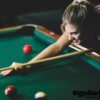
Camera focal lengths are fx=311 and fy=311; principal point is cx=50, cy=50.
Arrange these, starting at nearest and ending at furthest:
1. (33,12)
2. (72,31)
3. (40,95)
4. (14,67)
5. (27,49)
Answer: (40,95)
(14,67)
(27,49)
(72,31)
(33,12)

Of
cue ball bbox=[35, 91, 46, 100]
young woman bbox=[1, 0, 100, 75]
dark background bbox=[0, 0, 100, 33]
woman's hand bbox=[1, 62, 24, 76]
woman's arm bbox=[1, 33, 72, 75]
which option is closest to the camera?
cue ball bbox=[35, 91, 46, 100]

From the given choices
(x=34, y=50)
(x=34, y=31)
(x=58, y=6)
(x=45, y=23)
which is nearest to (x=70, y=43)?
(x=34, y=50)

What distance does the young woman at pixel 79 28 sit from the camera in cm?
205

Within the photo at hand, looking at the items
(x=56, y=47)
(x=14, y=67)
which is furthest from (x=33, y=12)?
(x=14, y=67)

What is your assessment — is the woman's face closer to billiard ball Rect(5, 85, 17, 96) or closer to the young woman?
the young woman

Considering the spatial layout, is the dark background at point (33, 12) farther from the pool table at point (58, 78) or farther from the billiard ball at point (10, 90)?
the billiard ball at point (10, 90)

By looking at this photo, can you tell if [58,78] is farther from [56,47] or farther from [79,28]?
[79,28]

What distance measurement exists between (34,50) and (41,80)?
1.45ft

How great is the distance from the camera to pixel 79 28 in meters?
2.13

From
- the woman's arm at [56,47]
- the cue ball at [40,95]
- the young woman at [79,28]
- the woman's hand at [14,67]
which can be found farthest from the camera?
the young woman at [79,28]

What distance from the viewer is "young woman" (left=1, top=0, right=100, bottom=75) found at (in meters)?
2.05

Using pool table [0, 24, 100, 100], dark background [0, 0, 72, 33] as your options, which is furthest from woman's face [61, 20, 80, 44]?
dark background [0, 0, 72, 33]

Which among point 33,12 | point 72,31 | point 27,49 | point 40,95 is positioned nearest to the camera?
point 40,95

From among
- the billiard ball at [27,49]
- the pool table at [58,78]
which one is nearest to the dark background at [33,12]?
the billiard ball at [27,49]
